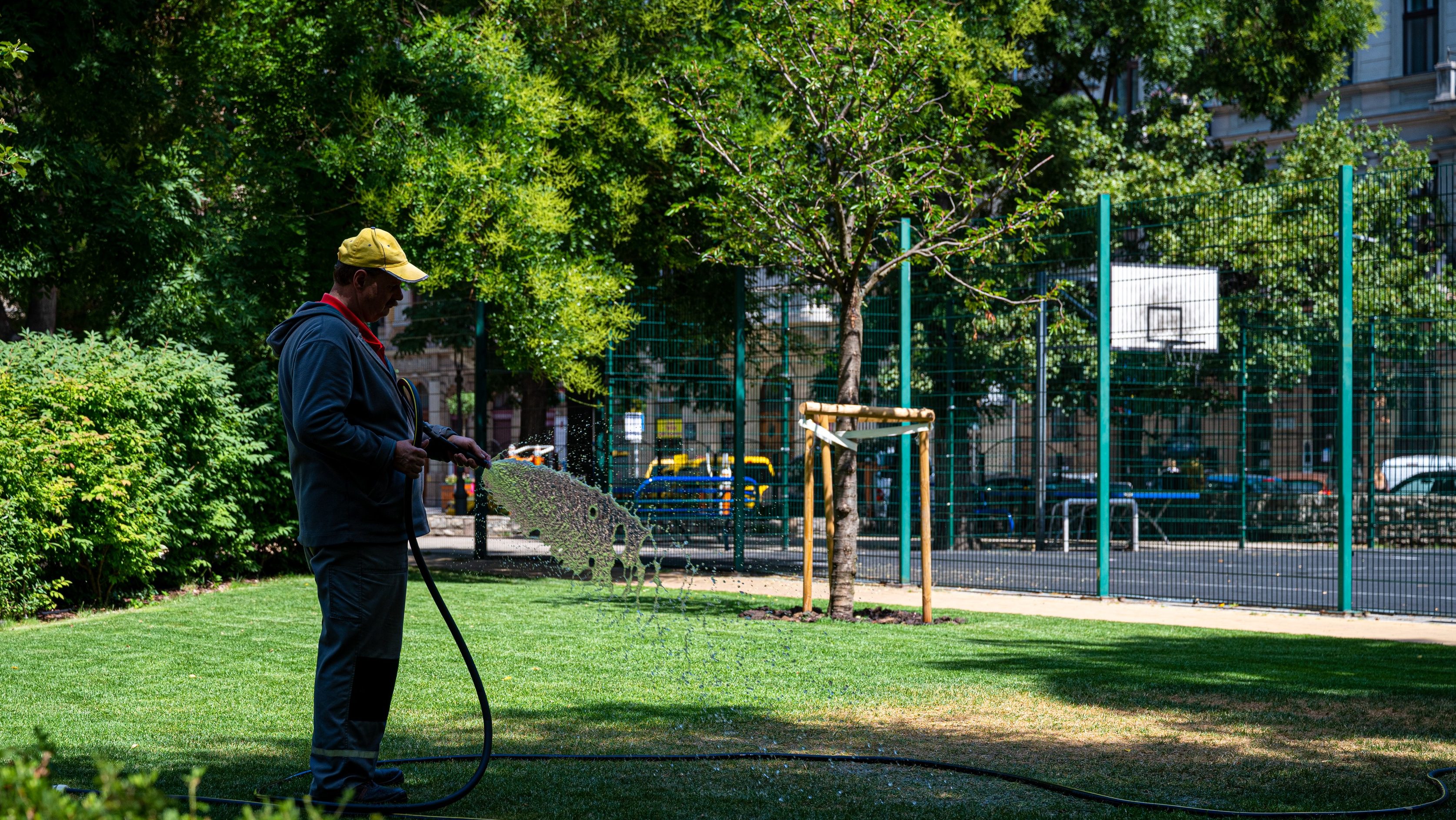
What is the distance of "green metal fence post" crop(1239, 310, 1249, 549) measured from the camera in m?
15.9

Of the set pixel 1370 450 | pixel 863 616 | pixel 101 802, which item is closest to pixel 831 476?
pixel 863 616

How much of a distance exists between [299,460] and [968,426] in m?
12.6

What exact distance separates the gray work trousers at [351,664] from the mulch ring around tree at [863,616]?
704 cm

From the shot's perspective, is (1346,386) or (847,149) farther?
(1346,386)

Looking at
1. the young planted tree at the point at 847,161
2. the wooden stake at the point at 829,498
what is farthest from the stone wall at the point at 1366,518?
the wooden stake at the point at 829,498

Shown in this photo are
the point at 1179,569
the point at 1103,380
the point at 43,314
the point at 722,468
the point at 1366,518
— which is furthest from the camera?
the point at 43,314

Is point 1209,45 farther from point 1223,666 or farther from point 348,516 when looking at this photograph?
point 348,516

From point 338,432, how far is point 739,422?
12.3 metres

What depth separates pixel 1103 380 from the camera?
14.6m

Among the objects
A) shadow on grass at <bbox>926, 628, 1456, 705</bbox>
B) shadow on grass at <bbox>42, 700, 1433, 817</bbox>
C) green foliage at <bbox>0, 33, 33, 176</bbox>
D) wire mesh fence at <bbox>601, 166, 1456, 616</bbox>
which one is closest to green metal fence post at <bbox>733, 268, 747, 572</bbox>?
wire mesh fence at <bbox>601, 166, 1456, 616</bbox>

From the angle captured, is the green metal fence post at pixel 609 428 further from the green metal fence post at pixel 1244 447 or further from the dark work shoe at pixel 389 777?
the dark work shoe at pixel 389 777

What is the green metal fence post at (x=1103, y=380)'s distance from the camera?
47.4 ft

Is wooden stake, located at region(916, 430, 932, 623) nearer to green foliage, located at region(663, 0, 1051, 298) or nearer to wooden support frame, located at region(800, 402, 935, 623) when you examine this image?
wooden support frame, located at region(800, 402, 935, 623)

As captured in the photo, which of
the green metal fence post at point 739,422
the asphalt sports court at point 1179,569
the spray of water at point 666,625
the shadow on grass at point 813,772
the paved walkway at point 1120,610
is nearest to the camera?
the shadow on grass at point 813,772
